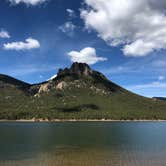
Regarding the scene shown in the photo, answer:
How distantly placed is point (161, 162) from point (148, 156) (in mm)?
5772

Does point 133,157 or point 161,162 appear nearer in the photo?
point 161,162

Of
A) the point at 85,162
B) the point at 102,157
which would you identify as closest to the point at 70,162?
the point at 85,162

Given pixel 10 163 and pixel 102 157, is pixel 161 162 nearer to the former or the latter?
pixel 102 157

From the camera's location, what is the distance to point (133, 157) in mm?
45562

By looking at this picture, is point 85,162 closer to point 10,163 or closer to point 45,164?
point 45,164

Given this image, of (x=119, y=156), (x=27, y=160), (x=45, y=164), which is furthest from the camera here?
(x=119, y=156)

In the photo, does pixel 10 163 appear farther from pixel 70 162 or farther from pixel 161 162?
pixel 161 162

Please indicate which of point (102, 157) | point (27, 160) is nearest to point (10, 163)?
point (27, 160)

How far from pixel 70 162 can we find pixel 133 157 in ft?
34.1

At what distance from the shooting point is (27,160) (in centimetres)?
4378

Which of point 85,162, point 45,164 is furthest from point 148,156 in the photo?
point 45,164

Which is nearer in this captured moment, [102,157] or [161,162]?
[161,162]

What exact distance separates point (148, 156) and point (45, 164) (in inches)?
649

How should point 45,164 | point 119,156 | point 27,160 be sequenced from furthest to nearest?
point 119,156
point 27,160
point 45,164
